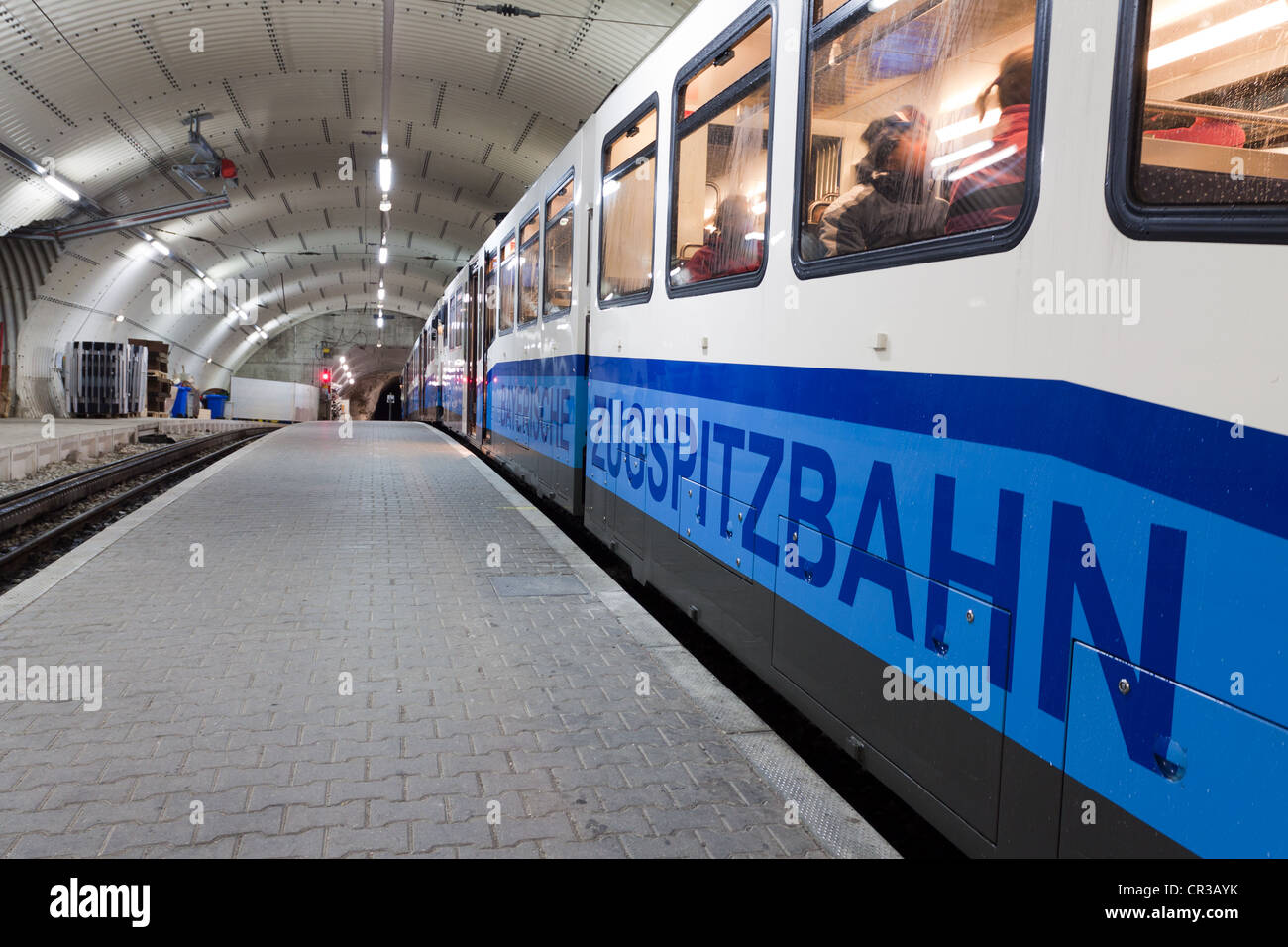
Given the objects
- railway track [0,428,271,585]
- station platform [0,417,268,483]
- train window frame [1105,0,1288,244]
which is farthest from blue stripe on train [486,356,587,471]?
station platform [0,417,268,483]

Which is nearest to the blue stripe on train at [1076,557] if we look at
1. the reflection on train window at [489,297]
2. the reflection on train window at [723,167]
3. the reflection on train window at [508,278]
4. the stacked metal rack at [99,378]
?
the reflection on train window at [723,167]

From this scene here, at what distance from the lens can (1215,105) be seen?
7.15 feet

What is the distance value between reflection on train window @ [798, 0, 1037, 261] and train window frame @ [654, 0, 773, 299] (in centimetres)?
35

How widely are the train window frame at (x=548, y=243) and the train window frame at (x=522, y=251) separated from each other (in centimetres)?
5

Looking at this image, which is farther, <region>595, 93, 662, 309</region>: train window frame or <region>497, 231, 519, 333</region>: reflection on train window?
<region>497, 231, 519, 333</region>: reflection on train window

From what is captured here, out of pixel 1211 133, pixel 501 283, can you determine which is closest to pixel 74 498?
pixel 501 283

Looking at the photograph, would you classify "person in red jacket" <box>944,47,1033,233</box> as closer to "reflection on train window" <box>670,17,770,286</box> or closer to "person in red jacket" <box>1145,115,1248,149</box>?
"person in red jacket" <box>1145,115,1248,149</box>

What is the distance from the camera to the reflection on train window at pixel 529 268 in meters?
10.2

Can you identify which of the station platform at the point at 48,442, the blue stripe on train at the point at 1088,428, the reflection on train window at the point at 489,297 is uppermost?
the reflection on train window at the point at 489,297

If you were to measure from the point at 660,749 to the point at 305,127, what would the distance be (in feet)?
67.0

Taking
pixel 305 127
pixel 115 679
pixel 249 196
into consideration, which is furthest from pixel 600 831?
pixel 249 196

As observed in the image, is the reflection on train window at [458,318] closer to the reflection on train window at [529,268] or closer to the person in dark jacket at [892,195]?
the reflection on train window at [529,268]

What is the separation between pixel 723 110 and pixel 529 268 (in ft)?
20.1

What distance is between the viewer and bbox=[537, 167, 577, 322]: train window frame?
327 inches
